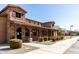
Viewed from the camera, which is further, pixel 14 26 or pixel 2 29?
pixel 14 26

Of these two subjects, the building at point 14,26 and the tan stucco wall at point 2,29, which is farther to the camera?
the building at point 14,26

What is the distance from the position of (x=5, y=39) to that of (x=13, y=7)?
548cm

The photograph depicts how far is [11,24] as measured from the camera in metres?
16.3

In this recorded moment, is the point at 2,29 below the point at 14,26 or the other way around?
below

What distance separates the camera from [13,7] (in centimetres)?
1933

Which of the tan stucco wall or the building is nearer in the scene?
the tan stucco wall
